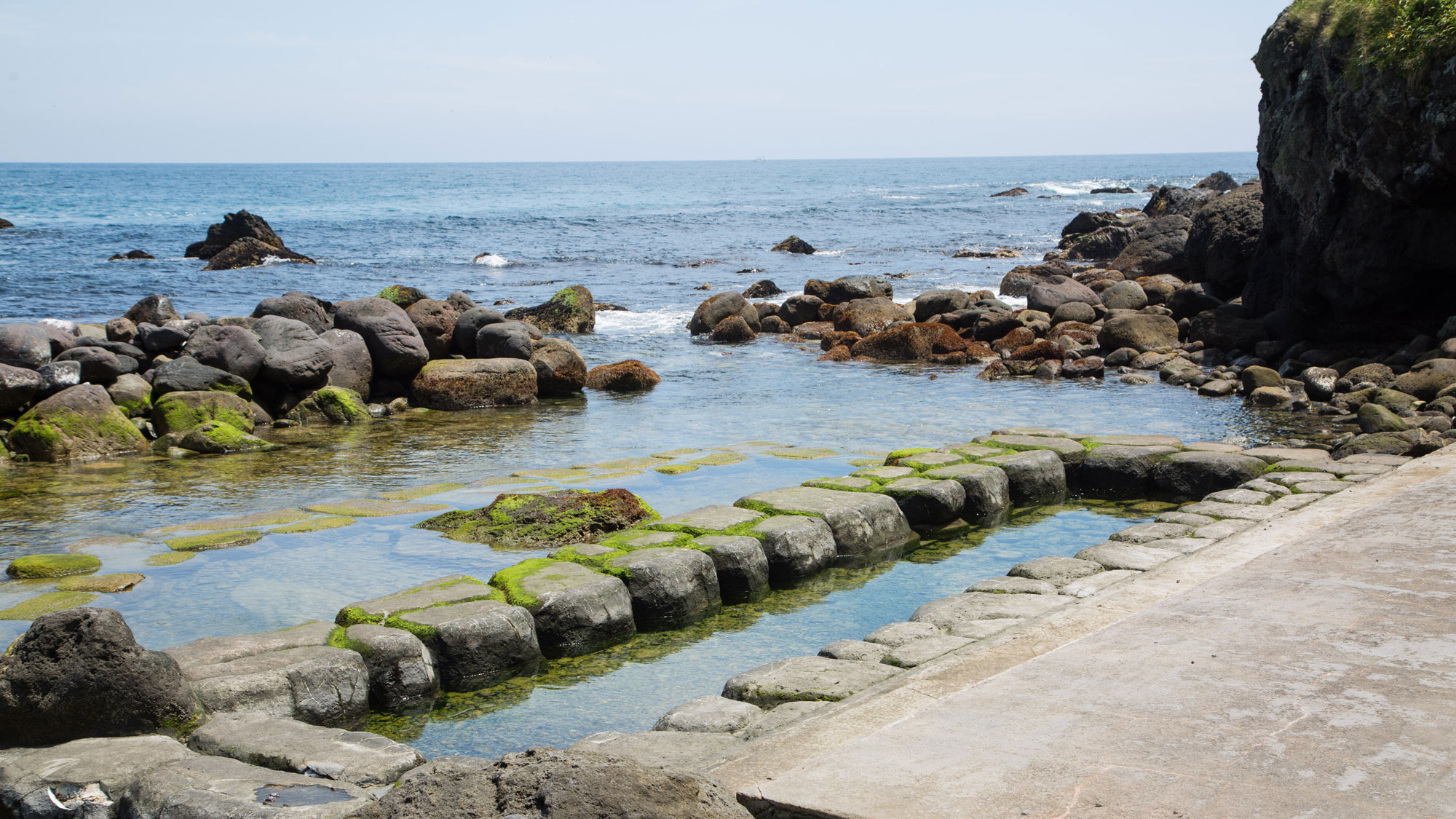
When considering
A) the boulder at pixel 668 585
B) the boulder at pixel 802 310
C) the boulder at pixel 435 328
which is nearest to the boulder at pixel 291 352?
the boulder at pixel 435 328

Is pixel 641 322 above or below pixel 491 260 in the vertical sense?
below

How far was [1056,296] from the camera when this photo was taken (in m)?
21.9

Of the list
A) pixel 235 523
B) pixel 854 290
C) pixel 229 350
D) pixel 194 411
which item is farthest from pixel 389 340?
pixel 854 290

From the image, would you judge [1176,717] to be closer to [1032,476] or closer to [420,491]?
[1032,476]

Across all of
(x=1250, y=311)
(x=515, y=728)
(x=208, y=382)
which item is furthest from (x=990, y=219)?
(x=515, y=728)

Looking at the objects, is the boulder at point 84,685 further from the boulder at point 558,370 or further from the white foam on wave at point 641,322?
the white foam on wave at point 641,322

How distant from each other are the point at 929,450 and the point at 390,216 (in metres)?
63.0

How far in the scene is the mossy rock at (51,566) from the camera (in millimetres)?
6727

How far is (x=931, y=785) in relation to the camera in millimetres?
2832

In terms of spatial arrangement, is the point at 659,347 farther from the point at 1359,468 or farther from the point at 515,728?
the point at 515,728

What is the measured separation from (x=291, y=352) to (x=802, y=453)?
7646 mm

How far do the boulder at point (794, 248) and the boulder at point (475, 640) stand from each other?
39.5m

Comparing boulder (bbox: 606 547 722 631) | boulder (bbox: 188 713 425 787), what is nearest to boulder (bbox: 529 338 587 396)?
boulder (bbox: 606 547 722 631)

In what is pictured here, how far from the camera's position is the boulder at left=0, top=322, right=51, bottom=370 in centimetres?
1259
